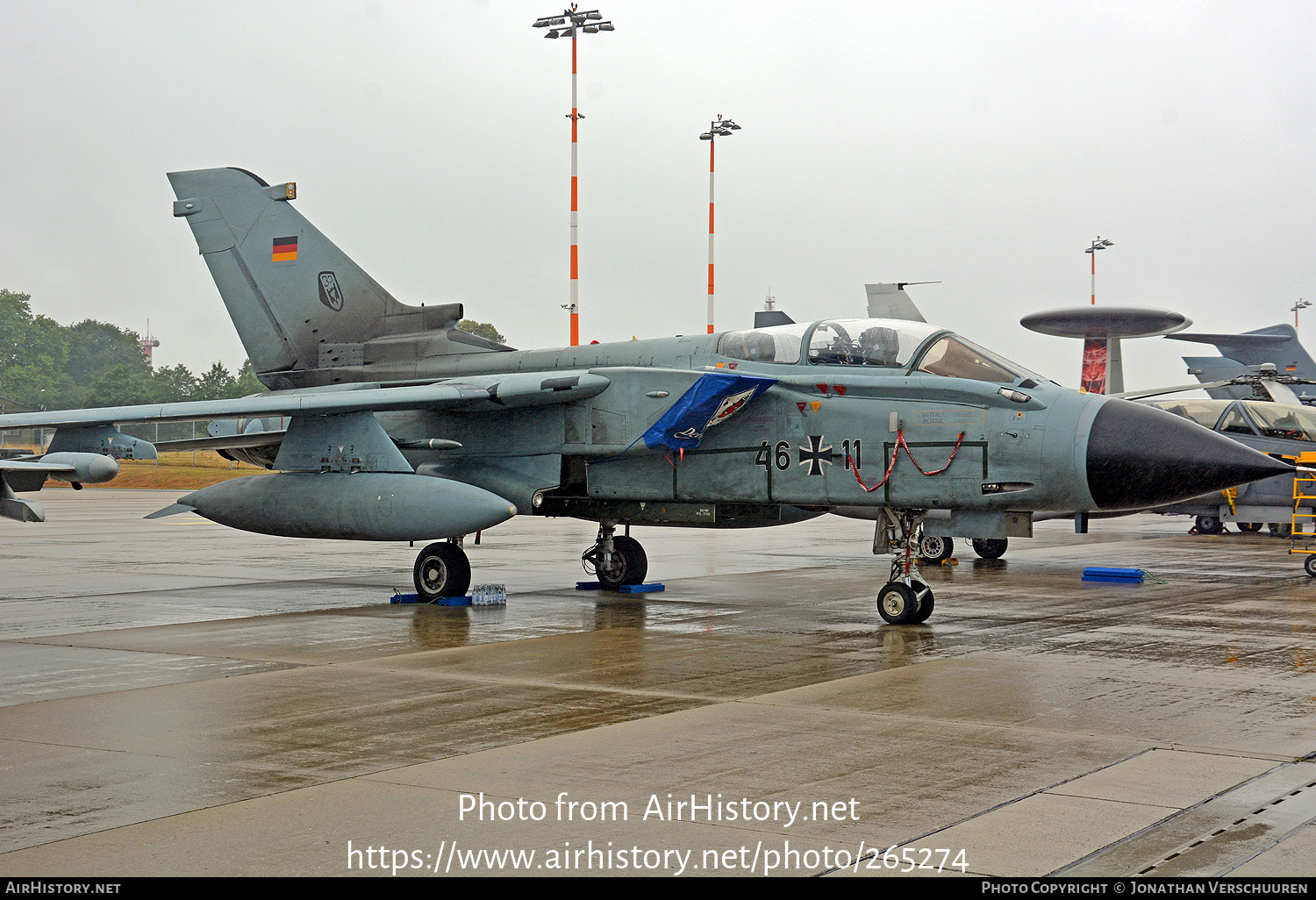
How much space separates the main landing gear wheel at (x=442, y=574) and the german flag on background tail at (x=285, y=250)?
4.34 m

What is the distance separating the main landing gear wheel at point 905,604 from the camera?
10445mm

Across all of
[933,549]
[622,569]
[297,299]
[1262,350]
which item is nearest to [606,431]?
[622,569]

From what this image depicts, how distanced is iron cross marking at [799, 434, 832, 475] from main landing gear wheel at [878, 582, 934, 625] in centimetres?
125

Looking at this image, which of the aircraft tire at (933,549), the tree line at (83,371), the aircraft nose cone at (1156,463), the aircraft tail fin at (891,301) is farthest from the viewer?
the tree line at (83,371)

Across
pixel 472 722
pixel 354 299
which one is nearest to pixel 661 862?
pixel 472 722

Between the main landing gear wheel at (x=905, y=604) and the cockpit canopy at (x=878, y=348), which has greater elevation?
the cockpit canopy at (x=878, y=348)

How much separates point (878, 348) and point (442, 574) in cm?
510

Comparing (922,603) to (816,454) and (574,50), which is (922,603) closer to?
(816,454)

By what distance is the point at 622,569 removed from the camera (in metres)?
13.9

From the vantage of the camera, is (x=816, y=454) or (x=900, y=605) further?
(x=816, y=454)

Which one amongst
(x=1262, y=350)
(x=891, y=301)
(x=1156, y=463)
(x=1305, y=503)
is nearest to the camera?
(x=1156, y=463)

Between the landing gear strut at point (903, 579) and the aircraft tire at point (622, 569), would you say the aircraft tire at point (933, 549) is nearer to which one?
the aircraft tire at point (622, 569)

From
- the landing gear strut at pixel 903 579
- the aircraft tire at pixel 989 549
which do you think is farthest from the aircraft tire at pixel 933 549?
the landing gear strut at pixel 903 579

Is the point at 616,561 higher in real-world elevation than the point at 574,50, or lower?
lower
